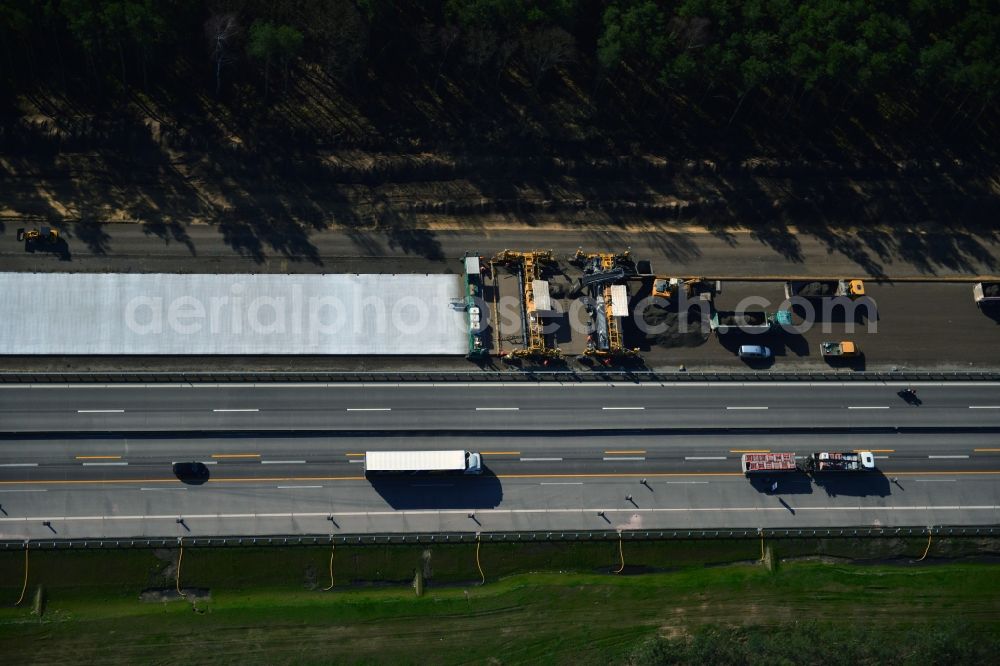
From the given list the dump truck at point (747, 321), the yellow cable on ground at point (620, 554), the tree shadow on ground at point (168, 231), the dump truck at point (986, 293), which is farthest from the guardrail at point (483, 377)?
the yellow cable on ground at point (620, 554)

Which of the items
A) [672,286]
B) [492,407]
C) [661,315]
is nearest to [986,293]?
[672,286]

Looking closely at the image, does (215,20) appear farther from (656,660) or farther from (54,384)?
(656,660)

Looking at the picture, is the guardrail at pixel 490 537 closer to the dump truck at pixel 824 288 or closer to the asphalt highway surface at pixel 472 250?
the dump truck at pixel 824 288

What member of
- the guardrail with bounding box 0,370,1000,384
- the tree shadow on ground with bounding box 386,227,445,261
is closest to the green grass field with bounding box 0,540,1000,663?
the guardrail with bounding box 0,370,1000,384

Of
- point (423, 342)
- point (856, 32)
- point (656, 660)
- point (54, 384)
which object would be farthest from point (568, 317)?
point (54, 384)

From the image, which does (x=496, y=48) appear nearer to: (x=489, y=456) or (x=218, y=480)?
(x=489, y=456)

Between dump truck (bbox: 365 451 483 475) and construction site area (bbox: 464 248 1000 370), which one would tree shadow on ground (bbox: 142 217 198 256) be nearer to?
construction site area (bbox: 464 248 1000 370)

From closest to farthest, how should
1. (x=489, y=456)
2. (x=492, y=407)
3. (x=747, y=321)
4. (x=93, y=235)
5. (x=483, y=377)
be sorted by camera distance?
1. (x=489, y=456)
2. (x=492, y=407)
3. (x=483, y=377)
4. (x=93, y=235)
5. (x=747, y=321)
